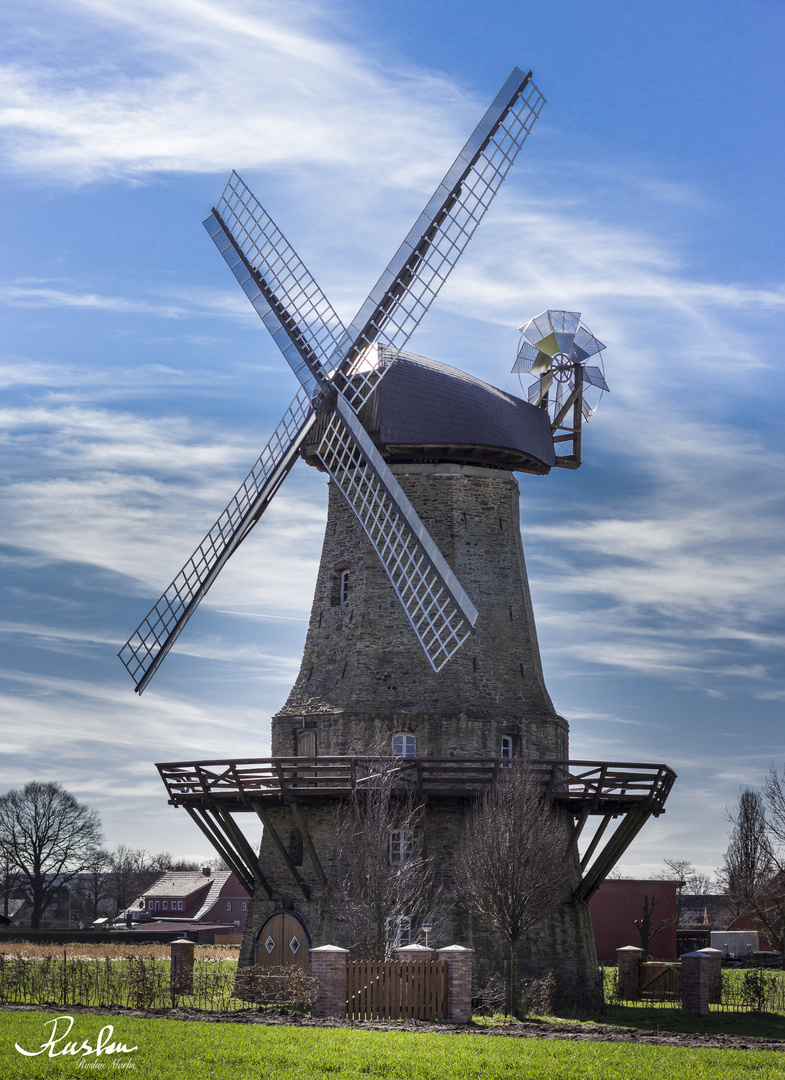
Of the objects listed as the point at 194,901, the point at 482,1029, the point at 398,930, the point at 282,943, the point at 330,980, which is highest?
the point at 398,930

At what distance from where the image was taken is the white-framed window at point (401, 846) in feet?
79.4

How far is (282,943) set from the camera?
83.3ft

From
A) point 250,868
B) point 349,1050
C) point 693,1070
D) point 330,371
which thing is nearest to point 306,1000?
point 250,868

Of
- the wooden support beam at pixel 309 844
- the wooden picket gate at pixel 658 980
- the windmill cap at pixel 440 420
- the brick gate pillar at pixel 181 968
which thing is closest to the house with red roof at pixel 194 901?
the wooden picket gate at pixel 658 980

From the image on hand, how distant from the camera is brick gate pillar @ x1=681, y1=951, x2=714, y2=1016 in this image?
928 inches

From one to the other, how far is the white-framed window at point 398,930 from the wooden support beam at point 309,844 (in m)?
1.60

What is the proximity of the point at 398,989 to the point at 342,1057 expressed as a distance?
5021mm

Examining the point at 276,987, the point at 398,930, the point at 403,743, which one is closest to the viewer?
the point at 276,987

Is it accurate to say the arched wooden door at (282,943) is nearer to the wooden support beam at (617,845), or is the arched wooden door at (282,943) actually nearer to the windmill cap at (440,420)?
the wooden support beam at (617,845)

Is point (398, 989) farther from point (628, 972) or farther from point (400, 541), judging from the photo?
point (628, 972)

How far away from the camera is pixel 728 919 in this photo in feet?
207

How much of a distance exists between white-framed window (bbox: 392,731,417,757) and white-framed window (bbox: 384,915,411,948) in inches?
131

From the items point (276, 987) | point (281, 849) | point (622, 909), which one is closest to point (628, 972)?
point (281, 849)

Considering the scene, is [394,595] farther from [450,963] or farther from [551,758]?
[450,963]
